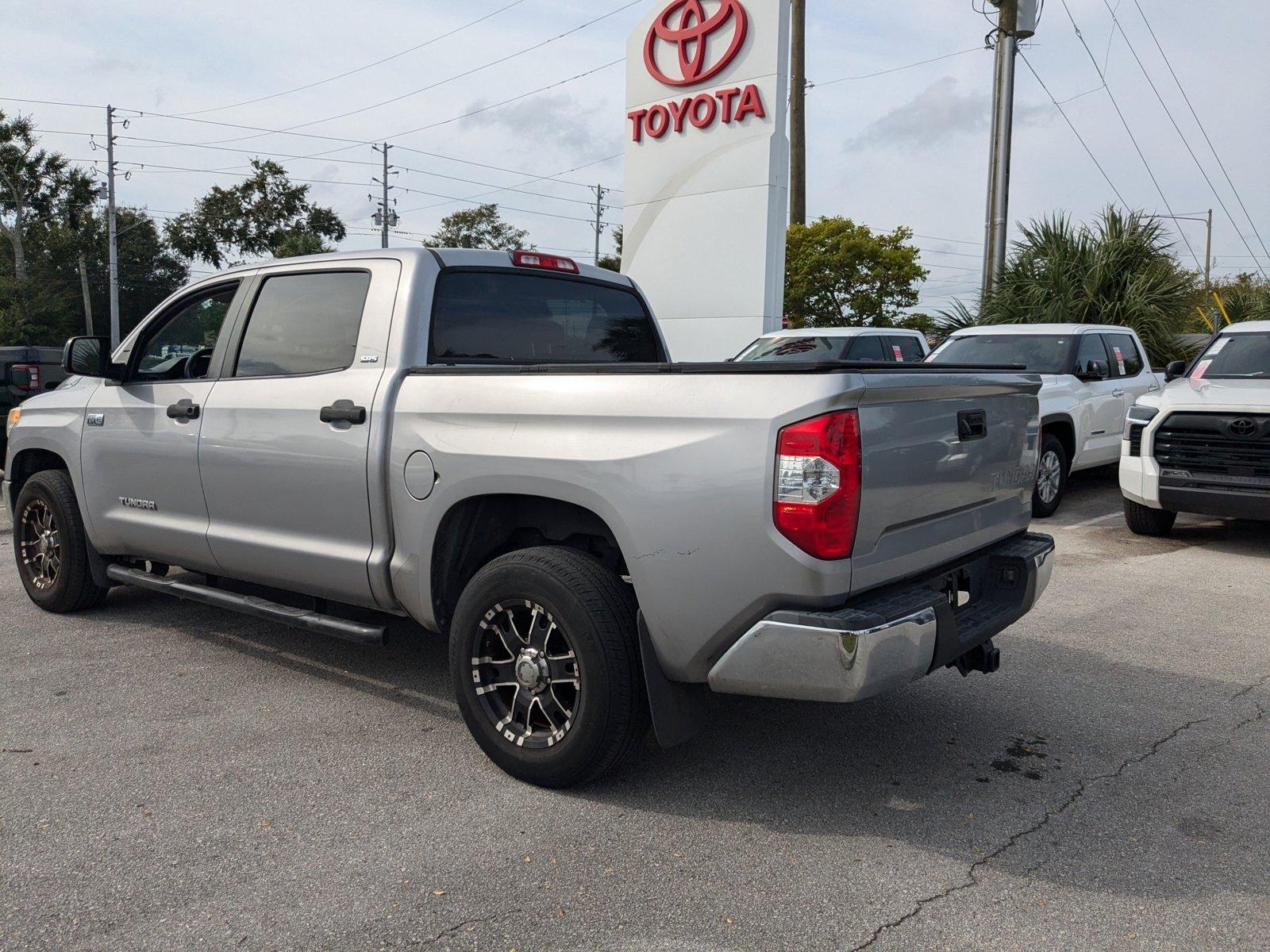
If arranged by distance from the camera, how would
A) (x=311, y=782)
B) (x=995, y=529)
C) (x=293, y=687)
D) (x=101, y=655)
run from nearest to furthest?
(x=311, y=782)
(x=995, y=529)
(x=293, y=687)
(x=101, y=655)

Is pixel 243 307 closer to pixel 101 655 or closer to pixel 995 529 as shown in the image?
pixel 101 655

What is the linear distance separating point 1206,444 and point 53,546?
25.9 ft

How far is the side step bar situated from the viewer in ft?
13.7

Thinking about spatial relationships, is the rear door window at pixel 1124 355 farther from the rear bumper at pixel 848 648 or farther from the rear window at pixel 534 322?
the rear bumper at pixel 848 648

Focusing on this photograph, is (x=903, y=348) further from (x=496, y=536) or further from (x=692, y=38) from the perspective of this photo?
(x=496, y=536)

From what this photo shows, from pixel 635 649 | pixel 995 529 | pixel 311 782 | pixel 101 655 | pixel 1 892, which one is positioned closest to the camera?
pixel 1 892

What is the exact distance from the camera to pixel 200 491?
486cm

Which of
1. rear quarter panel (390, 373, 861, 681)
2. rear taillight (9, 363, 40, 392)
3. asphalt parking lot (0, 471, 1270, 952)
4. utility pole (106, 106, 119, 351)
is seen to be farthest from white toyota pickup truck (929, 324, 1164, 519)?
utility pole (106, 106, 119, 351)

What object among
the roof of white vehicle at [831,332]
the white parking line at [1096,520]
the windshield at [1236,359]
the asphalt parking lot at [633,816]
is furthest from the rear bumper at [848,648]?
the roof of white vehicle at [831,332]

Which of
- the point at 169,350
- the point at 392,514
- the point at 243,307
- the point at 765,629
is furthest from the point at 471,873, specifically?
the point at 169,350

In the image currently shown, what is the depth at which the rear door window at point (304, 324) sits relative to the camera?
441cm

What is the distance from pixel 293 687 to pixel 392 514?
120 centimetres

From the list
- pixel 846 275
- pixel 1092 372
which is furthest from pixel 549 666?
pixel 846 275

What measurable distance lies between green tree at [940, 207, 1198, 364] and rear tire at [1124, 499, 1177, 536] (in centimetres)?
760
